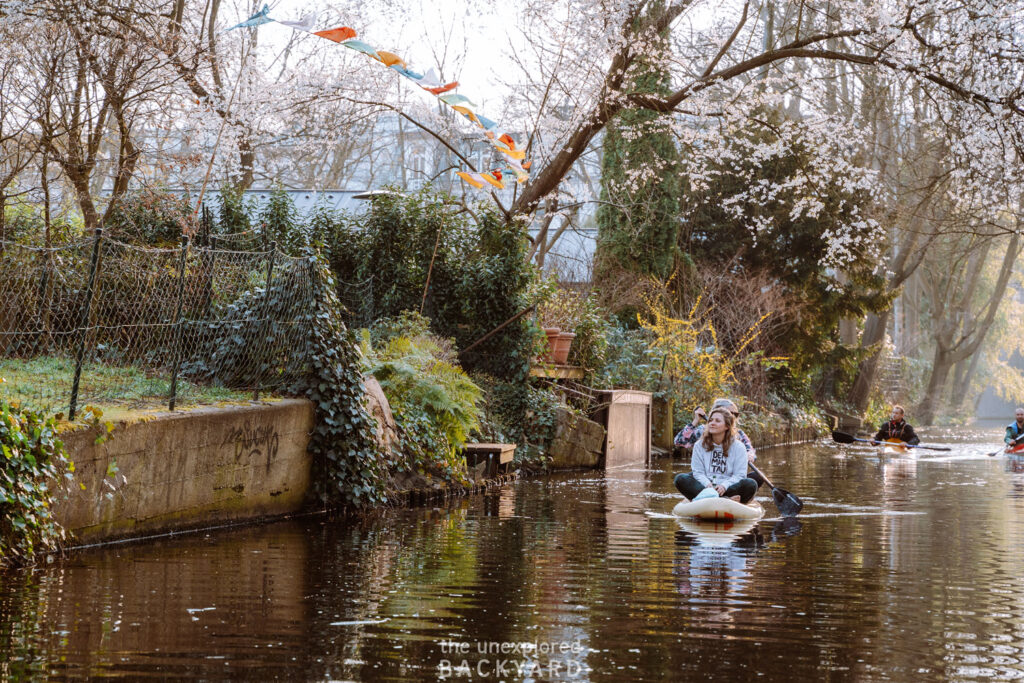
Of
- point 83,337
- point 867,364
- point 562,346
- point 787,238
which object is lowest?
point 83,337

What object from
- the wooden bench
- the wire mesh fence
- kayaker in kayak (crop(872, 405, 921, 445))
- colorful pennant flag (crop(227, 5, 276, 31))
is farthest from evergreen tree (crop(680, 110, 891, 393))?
the wire mesh fence

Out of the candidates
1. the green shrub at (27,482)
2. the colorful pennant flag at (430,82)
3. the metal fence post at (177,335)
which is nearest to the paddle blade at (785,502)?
the colorful pennant flag at (430,82)

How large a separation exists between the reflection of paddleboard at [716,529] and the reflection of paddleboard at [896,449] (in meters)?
13.7

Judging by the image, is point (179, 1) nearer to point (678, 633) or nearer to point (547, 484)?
point (547, 484)

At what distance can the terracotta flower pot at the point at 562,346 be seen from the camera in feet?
67.2

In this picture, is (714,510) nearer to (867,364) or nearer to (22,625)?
(22,625)

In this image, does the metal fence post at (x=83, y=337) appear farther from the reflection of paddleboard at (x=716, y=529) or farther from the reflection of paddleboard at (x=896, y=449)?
the reflection of paddleboard at (x=896, y=449)

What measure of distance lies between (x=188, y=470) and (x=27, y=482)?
7.65 ft

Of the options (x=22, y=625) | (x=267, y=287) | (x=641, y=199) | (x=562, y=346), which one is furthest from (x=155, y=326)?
(x=641, y=199)

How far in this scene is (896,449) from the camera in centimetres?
2531

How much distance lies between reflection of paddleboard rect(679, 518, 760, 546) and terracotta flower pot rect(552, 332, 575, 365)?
8.14 m

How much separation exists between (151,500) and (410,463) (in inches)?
173

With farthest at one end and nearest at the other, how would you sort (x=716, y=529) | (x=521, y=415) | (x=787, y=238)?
(x=787, y=238)
(x=521, y=415)
(x=716, y=529)

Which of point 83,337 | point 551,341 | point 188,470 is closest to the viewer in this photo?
point 83,337
